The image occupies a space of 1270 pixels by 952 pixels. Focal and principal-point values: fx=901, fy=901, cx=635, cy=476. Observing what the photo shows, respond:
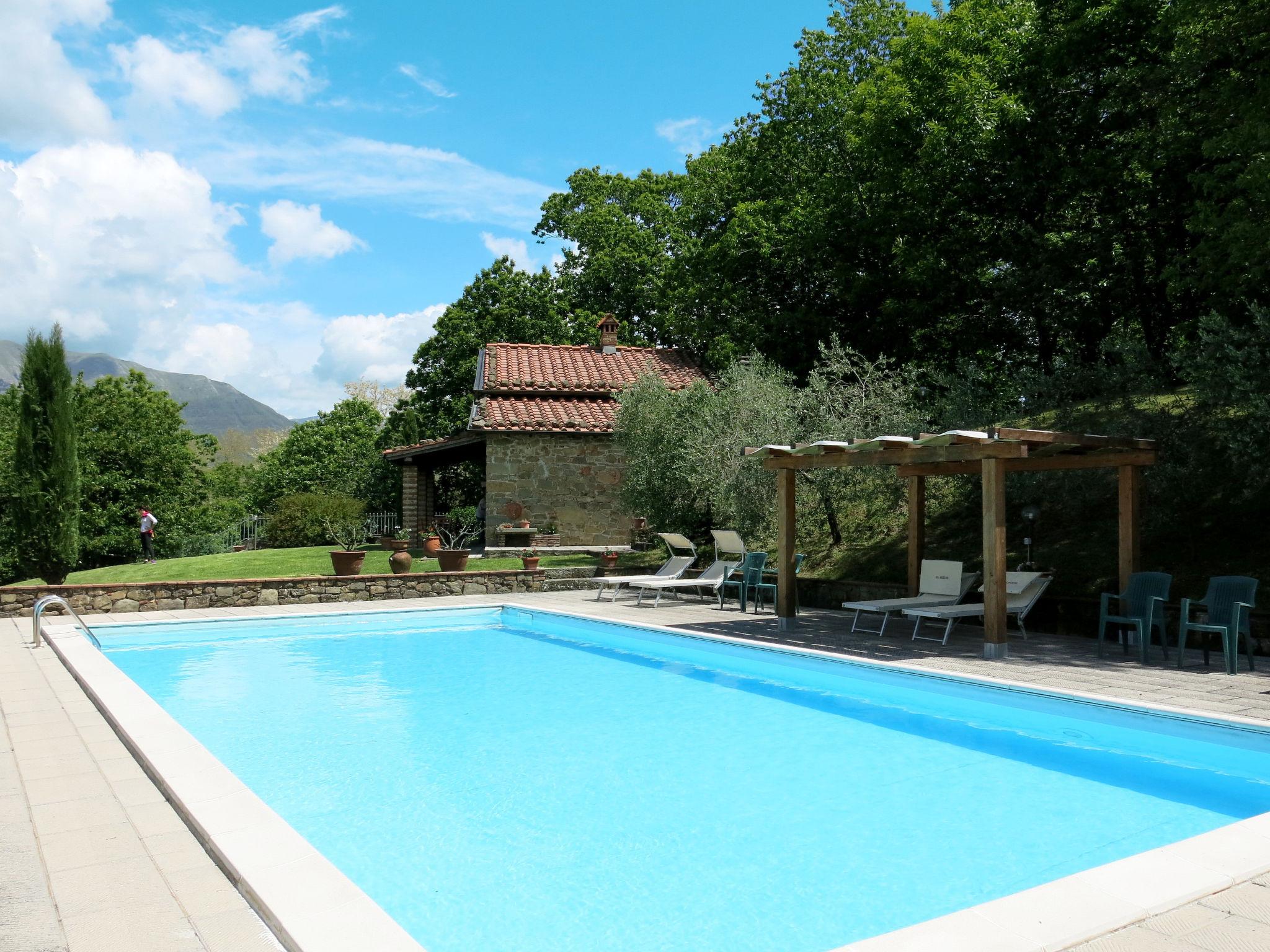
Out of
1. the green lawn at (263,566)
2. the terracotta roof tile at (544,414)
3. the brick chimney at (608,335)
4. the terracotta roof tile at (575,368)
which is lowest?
the green lawn at (263,566)

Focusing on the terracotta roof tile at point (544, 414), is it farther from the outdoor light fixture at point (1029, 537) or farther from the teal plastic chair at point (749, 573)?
the outdoor light fixture at point (1029, 537)

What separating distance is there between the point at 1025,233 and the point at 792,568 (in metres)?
8.98

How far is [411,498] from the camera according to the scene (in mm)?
24250

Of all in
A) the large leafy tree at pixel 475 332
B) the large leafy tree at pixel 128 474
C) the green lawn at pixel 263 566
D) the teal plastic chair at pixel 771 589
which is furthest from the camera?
the large leafy tree at pixel 475 332

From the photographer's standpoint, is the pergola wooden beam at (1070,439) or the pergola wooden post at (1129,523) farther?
the pergola wooden post at (1129,523)

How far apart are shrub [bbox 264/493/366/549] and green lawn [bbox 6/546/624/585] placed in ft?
10.3

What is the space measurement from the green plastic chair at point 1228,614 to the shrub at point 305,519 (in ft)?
67.5

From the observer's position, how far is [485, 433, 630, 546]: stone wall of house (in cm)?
2141

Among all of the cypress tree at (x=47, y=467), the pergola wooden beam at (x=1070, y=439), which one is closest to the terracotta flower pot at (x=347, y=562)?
the cypress tree at (x=47, y=467)

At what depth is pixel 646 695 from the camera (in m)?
8.93

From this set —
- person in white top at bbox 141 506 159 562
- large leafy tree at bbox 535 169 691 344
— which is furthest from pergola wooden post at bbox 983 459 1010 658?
large leafy tree at bbox 535 169 691 344

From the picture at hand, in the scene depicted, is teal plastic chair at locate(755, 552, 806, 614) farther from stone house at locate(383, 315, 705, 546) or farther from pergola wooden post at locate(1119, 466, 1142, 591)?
stone house at locate(383, 315, 705, 546)

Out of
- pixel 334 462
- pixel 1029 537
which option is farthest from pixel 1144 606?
pixel 334 462

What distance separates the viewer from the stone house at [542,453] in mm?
21438
